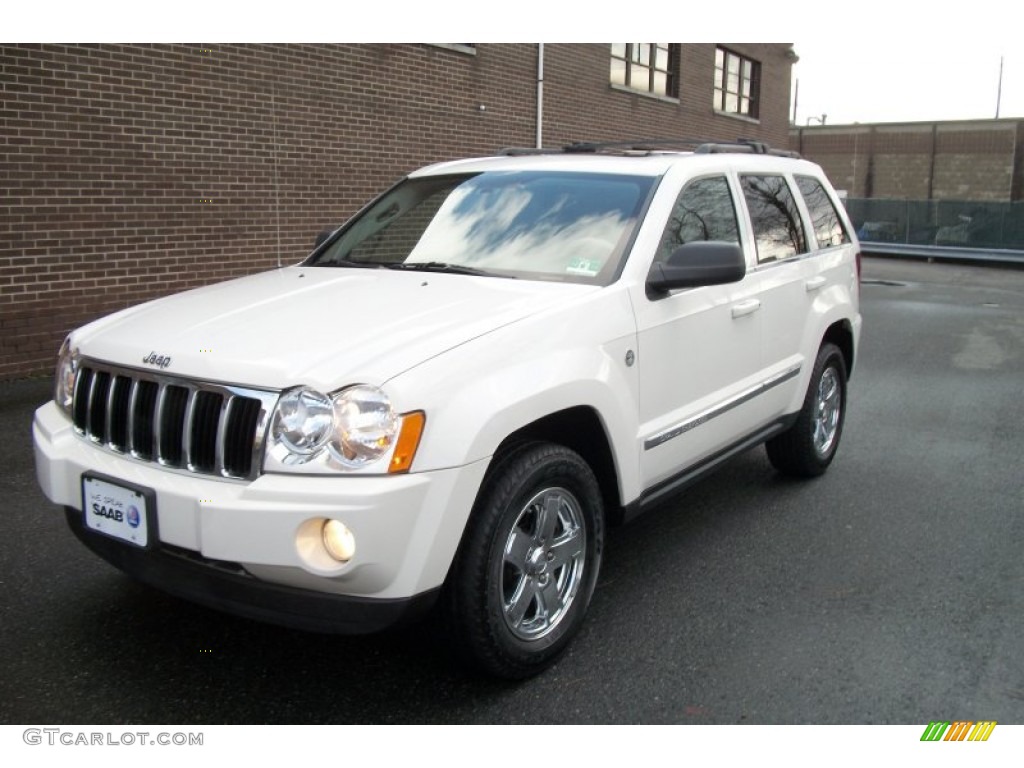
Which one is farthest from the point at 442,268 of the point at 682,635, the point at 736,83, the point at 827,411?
the point at 736,83

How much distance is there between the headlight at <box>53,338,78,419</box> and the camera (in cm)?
340

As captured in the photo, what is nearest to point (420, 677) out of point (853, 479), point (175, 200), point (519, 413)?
point (519, 413)

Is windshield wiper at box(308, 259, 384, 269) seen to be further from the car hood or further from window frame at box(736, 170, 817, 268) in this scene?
window frame at box(736, 170, 817, 268)

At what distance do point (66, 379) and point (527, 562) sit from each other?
1808 mm

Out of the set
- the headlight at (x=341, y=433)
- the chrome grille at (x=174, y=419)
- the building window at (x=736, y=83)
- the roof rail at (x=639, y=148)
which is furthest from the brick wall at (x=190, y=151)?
the building window at (x=736, y=83)

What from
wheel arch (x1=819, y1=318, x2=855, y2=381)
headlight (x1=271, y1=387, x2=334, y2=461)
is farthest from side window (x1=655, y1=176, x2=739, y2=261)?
headlight (x1=271, y1=387, x2=334, y2=461)

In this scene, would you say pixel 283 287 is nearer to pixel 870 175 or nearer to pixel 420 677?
pixel 420 677

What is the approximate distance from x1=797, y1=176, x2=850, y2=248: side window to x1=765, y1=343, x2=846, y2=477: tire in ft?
2.10

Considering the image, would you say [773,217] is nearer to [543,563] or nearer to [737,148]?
[737,148]

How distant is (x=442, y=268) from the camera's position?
3.91 metres

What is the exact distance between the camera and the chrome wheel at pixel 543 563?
3.17m

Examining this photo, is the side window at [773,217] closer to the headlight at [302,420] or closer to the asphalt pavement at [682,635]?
the asphalt pavement at [682,635]

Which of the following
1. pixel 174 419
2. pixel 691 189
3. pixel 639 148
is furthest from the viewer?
pixel 639 148

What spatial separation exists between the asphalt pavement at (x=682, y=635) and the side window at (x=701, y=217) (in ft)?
4.80
